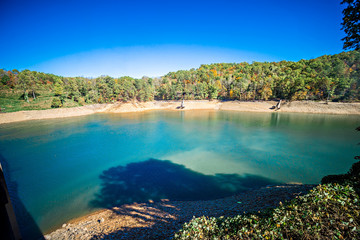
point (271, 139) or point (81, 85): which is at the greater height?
point (81, 85)

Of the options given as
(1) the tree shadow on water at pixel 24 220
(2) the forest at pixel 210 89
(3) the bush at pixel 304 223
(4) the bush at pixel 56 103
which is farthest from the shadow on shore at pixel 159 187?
(2) the forest at pixel 210 89

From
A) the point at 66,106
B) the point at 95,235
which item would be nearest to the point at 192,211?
the point at 95,235

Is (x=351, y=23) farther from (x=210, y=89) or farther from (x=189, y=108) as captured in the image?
(x=210, y=89)

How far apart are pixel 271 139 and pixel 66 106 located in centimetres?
6358

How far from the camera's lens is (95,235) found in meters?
7.48

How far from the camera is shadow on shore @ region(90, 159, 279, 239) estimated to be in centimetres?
941

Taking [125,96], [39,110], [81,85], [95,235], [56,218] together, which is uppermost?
[81,85]

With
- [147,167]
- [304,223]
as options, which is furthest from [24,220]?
[304,223]

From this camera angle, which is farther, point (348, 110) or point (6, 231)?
point (348, 110)

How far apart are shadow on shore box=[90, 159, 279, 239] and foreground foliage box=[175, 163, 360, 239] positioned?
4497 millimetres

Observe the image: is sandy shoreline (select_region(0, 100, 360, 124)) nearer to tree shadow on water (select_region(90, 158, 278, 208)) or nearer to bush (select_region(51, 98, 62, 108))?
bush (select_region(51, 98, 62, 108))

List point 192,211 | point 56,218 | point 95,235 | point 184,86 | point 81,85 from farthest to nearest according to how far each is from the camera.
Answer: point 184,86, point 81,85, point 56,218, point 192,211, point 95,235

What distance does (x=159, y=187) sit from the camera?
41.4 feet

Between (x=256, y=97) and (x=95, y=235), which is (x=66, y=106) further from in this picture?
(x=256, y=97)
